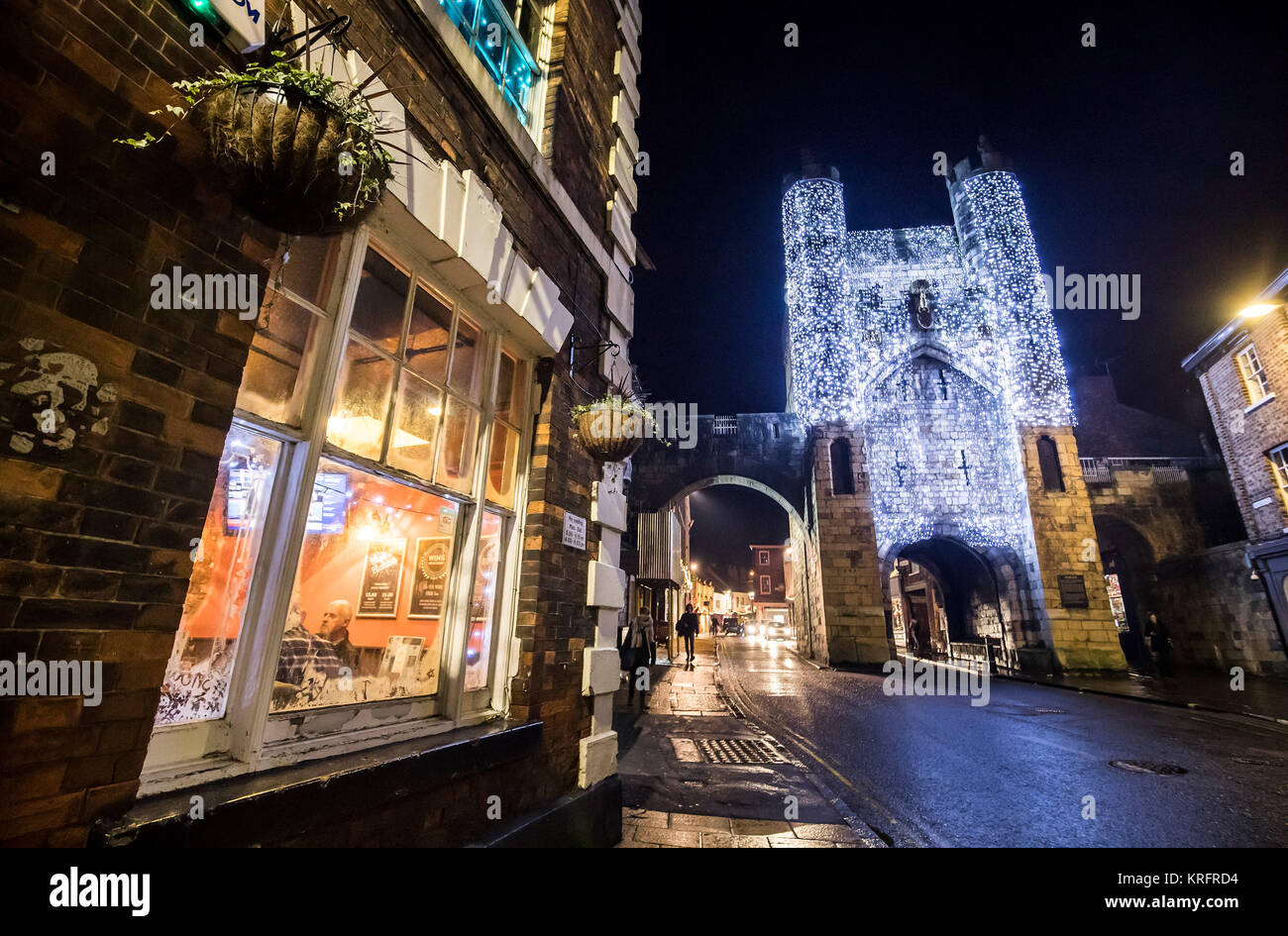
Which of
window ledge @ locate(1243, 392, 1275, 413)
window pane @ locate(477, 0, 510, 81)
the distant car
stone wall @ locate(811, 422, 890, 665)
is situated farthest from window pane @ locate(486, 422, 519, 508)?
the distant car

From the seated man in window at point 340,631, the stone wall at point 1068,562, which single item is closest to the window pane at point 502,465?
the seated man in window at point 340,631

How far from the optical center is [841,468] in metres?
19.0

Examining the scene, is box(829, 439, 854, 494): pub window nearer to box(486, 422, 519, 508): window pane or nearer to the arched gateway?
the arched gateway

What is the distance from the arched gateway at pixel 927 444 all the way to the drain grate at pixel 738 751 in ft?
38.0

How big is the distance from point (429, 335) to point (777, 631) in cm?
6033

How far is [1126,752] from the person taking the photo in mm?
5949

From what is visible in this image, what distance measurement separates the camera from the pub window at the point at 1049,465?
17797 millimetres

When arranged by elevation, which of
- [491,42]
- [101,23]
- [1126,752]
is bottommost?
[1126,752]
